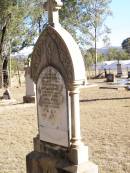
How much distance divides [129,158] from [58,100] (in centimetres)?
208

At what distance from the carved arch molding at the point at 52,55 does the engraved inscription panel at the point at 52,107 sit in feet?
0.35

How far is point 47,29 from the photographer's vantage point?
20.8ft

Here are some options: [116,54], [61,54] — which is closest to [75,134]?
[61,54]

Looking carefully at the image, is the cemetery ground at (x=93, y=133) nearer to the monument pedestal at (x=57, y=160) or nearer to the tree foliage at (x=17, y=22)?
the monument pedestal at (x=57, y=160)

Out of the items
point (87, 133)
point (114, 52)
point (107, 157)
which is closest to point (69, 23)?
point (87, 133)

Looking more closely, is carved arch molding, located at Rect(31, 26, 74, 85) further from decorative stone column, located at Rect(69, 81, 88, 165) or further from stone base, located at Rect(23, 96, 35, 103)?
stone base, located at Rect(23, 96, 35, 103)

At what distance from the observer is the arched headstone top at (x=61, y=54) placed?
5957 millimetres

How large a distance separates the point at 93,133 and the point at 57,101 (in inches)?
157

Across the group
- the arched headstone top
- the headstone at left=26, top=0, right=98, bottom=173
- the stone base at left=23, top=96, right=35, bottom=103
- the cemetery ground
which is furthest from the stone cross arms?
the stone base at left=23, top=96, right=35, bottom=103

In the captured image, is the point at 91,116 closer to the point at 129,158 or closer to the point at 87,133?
the point at 87,133

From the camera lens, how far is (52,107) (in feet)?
21.0

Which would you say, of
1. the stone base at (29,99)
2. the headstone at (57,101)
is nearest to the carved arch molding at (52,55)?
the headstone at (57,101)

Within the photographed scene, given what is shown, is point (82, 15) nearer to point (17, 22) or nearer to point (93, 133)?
point (17, 22)

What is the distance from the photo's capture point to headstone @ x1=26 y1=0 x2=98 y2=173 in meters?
6.00
